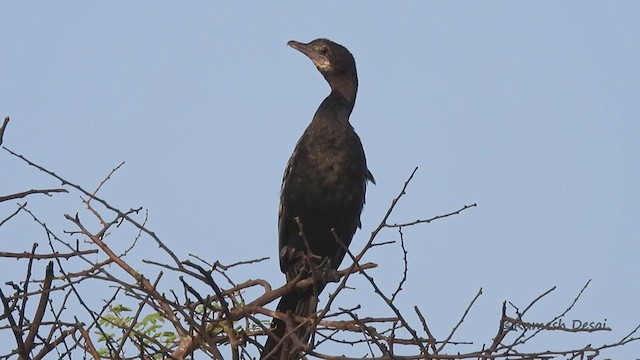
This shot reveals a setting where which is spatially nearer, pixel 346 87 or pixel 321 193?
pixel 321 193

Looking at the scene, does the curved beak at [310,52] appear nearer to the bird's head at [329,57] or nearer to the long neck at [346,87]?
the bird's head at [329,57]

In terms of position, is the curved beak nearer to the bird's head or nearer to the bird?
the bird's head

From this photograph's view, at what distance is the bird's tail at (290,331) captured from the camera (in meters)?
3.51

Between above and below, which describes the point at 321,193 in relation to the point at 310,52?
below

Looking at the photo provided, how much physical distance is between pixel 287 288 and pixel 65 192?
3.79 ft

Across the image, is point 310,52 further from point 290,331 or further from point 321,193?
point 290,331

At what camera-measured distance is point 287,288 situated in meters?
4.22

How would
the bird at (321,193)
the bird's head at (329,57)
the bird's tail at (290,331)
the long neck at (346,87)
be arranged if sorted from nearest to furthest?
1. the bird's tail at (290,331)
2. the bird at (321,193)
3. the long neck at (346,87)
4. the bird's head at (329,57)

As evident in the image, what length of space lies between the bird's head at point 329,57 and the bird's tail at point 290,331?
1.55 m

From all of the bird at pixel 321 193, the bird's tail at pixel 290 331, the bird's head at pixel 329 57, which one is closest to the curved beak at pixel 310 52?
the bird's head at pixel 329 57

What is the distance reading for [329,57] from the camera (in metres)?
6.05

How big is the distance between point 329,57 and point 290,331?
2916 mm

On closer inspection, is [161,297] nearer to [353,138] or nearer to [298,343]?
[298,343]

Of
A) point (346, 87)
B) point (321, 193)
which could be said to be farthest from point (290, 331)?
point (346, 87)
